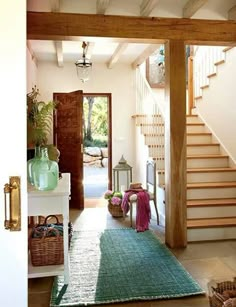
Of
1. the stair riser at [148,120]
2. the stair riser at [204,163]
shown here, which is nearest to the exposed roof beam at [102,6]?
the stair riser at [148,120]

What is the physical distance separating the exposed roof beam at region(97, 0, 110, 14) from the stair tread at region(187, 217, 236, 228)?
8.97 feet

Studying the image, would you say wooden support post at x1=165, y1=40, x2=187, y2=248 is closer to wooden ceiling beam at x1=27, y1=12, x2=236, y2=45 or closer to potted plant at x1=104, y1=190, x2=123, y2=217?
wooden ceiling beam at x1=27, y1=12, x2=236, y2=45

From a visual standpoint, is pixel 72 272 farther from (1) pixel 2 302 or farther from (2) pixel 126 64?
(2) pixel 126 64

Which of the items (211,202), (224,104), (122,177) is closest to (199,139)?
(224,104)

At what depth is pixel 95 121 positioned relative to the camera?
48.1 feet

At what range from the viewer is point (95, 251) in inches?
150

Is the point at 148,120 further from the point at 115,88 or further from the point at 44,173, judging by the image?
the point at 44,173

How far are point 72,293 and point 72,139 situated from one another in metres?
3.74

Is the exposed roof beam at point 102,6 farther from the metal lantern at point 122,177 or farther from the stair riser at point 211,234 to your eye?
the metal lantern at point 122,177

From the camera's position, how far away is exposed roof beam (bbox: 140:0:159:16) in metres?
3.53

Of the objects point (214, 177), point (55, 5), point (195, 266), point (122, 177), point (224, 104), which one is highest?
point (55, 5)

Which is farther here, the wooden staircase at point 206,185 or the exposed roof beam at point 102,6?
the wooden staircase at point 206,185

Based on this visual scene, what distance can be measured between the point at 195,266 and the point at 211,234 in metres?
0.96

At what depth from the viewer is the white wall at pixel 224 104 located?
5234 mm
